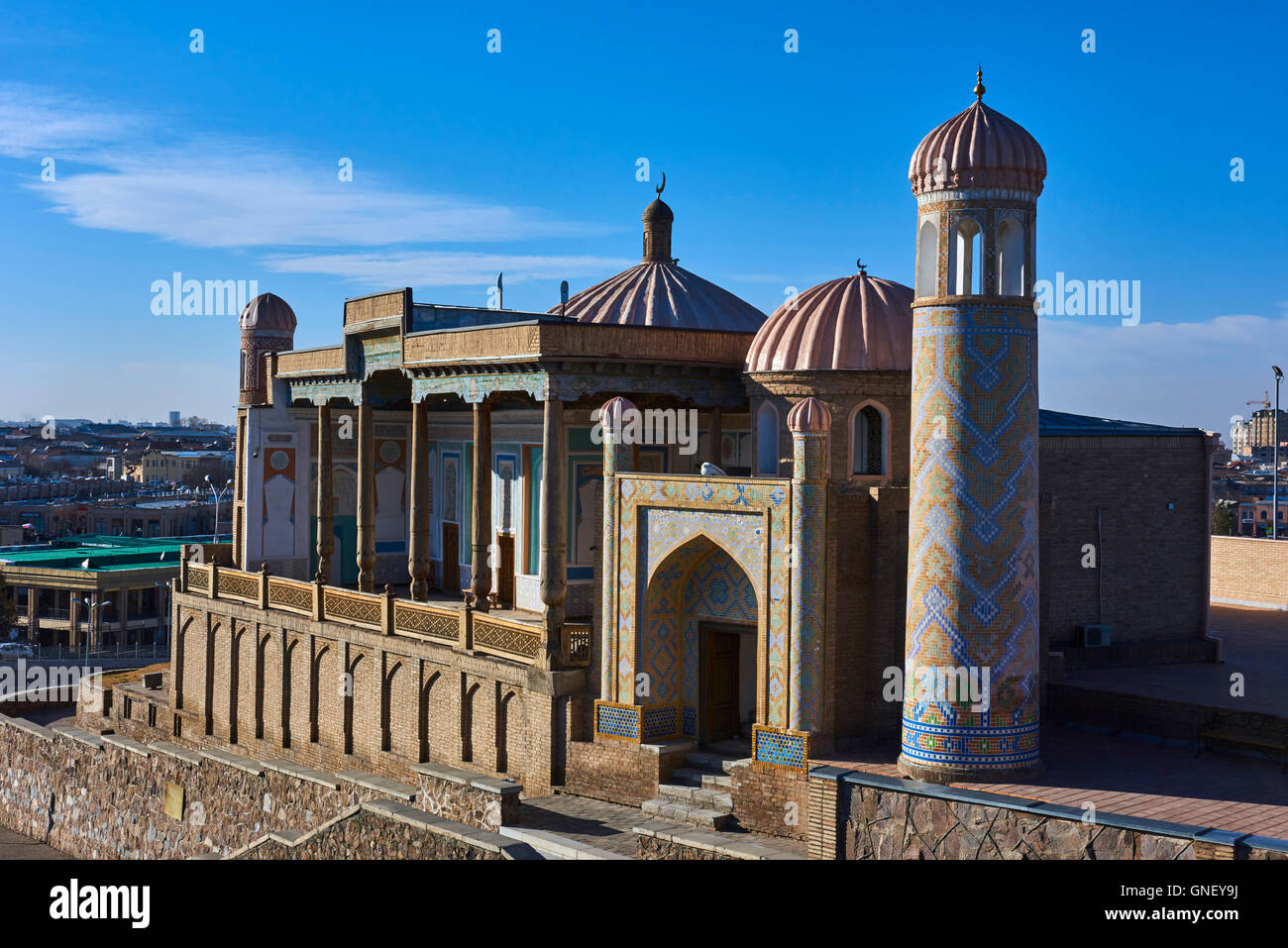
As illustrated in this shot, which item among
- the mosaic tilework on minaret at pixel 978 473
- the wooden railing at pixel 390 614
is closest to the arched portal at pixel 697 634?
the wooden railing at pixel 390 614

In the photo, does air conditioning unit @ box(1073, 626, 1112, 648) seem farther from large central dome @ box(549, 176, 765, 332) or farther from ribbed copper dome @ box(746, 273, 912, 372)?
large central dome @ box(549, 176, 765, 332)

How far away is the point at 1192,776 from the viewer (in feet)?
52.1

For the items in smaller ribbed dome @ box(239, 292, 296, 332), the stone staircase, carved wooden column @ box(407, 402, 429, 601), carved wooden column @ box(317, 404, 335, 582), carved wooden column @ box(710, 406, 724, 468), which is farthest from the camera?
Answer: smaller ribbed dome @ box(239, 292, 296, 332)

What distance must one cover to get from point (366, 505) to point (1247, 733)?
16462mm

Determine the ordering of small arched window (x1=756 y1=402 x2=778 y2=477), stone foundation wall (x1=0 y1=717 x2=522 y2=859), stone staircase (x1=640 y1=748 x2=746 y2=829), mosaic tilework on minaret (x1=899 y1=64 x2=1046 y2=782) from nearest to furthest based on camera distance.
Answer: mosaic tilework on minaret (x1=899 y1=64 x2=1046 y2=782), stone staircase (x1=640 y1=748 x2=746 y2=829), stone foundation wall (x1=0 y1=717 x2=522 y2=859), small arched window (x1=756 y1=402 x2=778 y2=477)

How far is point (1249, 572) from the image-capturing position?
2966 cm

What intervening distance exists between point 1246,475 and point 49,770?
107 meters

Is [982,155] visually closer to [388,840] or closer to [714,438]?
[714,438]

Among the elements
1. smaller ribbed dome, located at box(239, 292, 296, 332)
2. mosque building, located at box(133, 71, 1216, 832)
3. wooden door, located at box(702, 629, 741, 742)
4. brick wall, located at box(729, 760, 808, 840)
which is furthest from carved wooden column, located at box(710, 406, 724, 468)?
smaller ribbed dome, located at box(239, 292, 296, 332)

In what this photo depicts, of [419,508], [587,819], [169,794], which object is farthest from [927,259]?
[169,794]

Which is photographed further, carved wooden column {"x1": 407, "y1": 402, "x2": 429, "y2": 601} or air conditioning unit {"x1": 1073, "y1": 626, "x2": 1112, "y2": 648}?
carved wooden column {"x1": 407, "y1": 402, "x2": 429, "y2": 601}

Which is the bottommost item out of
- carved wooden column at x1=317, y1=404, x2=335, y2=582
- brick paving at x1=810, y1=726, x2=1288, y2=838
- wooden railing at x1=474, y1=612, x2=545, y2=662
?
brick paving at x1=810, y1=726, x2=1288, y2=838

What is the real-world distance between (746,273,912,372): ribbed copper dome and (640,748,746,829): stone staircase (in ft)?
18.4

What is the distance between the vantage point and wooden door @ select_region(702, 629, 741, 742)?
1906 cm
